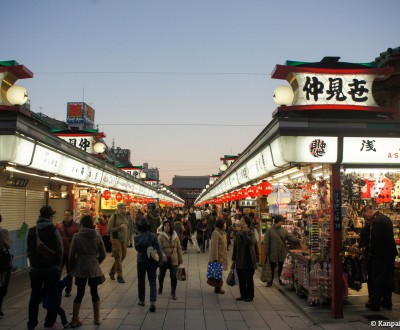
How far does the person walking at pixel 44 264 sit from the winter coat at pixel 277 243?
637 centimetres

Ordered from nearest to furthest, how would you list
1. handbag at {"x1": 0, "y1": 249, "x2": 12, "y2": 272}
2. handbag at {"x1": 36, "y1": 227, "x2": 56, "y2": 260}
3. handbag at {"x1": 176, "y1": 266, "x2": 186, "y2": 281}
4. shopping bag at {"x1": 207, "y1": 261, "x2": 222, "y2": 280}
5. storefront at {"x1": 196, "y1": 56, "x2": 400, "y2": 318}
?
handbag at {"x1": 36, "y1": 227, "x2": 56, "y2": 260} < handbag at {"x1": 0, "y1": 249, "x2": 12, "y2": 272} < storefront at {"x1": 196, "y1": 56, "x2": 400, "y2": 318} < handbag at {"x1": 176, "y1": 266, "x2": 186, "y2": 281} < shopping bag at {"x1": 207, "y1": 261, "x2": 222, "y2": 280}

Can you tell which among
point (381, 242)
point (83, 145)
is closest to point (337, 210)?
point (381, 242)

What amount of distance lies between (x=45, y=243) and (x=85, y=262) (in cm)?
86

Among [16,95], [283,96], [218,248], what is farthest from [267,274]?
[16,95]

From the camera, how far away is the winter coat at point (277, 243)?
11.8 m

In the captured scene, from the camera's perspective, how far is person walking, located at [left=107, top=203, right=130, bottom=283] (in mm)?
12508

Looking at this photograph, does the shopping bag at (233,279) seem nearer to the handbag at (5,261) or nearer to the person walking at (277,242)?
the person walking at (277,242)

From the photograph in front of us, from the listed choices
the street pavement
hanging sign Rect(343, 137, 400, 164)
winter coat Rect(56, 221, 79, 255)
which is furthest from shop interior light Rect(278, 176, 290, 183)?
winter coat Rect(56, 221, 79, 255)

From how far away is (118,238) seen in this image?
12906mm

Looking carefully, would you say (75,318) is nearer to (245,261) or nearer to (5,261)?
(5,261)

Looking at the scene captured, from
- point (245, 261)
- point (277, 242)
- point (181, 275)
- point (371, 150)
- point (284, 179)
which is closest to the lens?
point (371, 150)

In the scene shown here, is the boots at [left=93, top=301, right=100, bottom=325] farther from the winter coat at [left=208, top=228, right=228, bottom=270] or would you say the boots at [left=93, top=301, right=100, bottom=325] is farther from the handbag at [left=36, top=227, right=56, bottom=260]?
the winter coat at [left=208, top=228, right=228, bottom=270]

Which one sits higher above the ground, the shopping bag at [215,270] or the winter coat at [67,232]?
the winter coat at [67,232]

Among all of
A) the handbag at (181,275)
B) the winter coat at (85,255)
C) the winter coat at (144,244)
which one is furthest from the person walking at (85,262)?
the handbag at (181,275)
